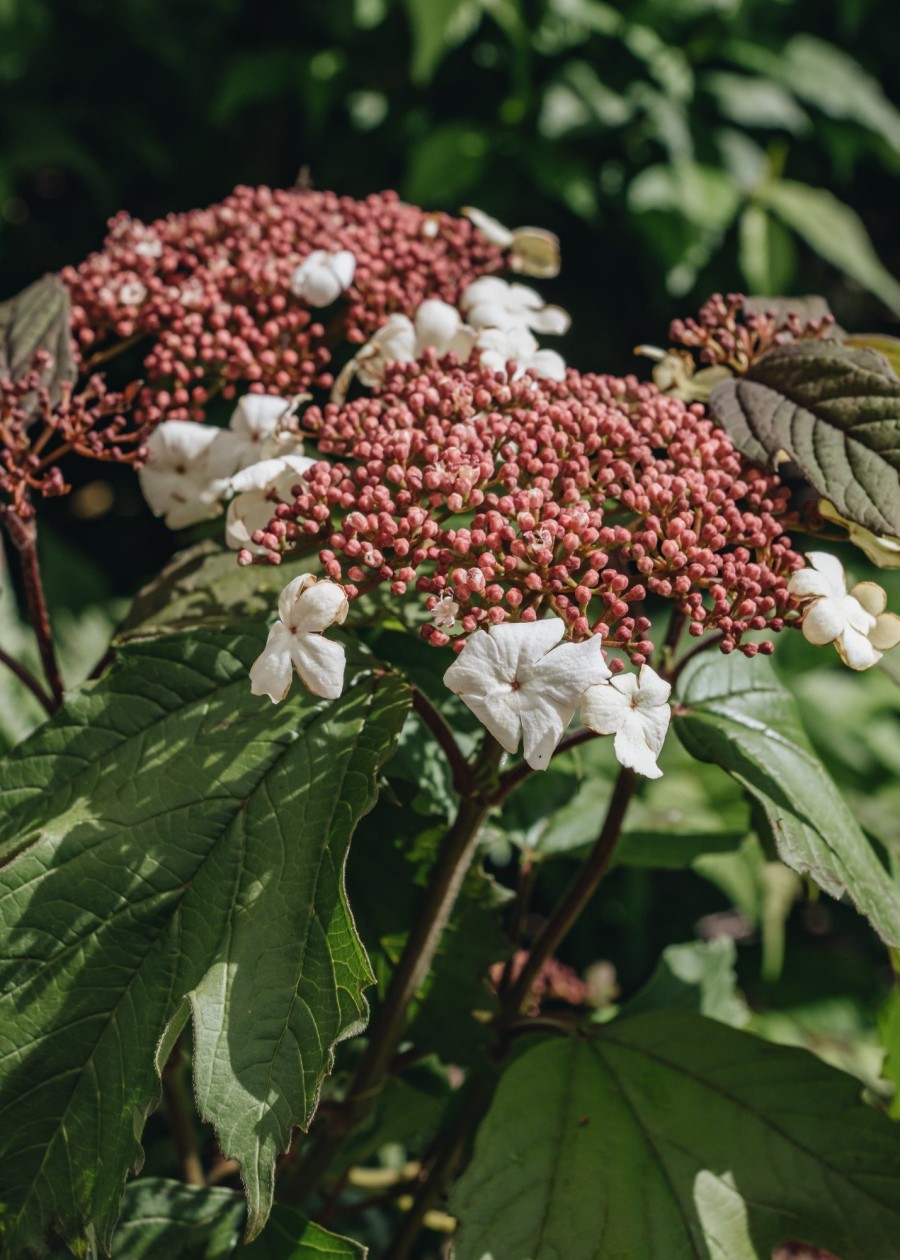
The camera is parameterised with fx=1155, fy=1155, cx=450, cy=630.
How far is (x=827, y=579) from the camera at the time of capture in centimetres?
70

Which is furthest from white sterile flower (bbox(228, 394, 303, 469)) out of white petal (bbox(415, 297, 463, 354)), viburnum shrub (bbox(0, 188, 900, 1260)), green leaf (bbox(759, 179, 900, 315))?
green leaf (bbox(759, 179, 900, 315))

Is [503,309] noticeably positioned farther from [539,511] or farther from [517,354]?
[539,511]

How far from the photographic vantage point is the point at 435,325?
82 cm

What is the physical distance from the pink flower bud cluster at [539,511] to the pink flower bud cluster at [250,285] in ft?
0.45

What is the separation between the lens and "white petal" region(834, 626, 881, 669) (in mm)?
666

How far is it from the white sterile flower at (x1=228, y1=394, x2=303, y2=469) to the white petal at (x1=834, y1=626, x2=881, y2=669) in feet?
1.21

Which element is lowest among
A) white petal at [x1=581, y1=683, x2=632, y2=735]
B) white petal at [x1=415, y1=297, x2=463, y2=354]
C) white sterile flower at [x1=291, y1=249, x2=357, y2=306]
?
white petal at [x1=581, y1=683, x2=632, y2=735]

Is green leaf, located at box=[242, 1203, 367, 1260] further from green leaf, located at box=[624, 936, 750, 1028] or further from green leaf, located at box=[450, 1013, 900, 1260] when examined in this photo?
green leaf, located at box=[624, 936, 750, 1028]

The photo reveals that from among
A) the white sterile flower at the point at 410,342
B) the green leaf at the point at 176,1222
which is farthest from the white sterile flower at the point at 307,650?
the green leaf at the point at 176,1222

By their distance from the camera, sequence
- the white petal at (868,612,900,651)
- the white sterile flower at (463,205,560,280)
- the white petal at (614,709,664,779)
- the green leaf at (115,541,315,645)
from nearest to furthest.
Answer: the white petal at (614,709,664,779), the white petal at (868,612,900,651), the green leaf at (115,541,315,645), the white sterile flower at (463,205,560,280)

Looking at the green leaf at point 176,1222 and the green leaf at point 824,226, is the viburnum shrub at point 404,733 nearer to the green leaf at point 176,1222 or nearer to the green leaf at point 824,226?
the green leaf at point 176,1222

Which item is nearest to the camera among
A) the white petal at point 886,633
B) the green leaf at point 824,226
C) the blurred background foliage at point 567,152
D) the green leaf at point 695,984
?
the white petal at point 886,633

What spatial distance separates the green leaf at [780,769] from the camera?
704 millimetres

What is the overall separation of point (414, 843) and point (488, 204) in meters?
1.81
